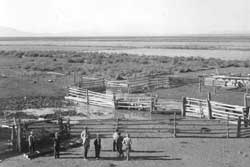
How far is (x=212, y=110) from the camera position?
74.1ft

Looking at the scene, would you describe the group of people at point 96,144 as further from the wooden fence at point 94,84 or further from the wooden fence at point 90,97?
the wooden fence at point 94,84

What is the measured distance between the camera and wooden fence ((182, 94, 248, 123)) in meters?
21.3

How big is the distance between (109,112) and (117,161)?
9886mm

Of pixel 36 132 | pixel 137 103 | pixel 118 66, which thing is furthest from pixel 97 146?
pixel 118 66

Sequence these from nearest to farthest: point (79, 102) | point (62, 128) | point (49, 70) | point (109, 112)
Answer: point (62, 128) < point (109, 112) < point (79, 102) < point (49, 70)

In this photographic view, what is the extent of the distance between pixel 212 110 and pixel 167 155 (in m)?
7.55

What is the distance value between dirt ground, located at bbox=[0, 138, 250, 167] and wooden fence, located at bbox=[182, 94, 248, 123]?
10.6ft

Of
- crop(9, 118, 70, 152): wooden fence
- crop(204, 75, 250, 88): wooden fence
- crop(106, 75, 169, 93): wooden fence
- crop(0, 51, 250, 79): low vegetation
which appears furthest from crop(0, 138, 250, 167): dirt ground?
crop(0, 51, 250, 79): low vegetation

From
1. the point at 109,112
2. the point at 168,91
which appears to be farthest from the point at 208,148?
the point at 168,91

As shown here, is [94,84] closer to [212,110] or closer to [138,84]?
[138,84]

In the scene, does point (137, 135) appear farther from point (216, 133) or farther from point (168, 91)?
point (168, 91)

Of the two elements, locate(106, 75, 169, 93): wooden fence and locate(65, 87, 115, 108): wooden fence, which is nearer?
locate(65, 87, 115, 108): wooden fence

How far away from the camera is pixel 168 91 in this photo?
105 feet

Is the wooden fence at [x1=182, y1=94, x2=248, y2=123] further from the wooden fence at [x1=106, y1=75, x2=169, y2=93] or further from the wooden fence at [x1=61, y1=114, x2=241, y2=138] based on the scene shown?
the wooden fence at [x1=106, y1=75, x2=169, y2=93]
